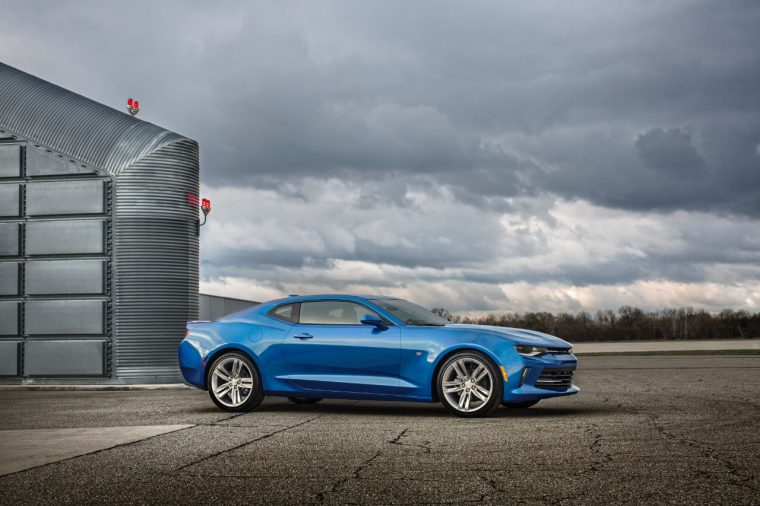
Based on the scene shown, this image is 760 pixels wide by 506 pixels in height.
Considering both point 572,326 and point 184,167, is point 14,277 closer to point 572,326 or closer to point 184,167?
point 184,167

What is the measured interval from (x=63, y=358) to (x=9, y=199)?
334 centimetres

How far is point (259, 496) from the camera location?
5652 mm

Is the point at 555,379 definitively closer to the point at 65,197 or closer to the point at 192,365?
the point at 192,365

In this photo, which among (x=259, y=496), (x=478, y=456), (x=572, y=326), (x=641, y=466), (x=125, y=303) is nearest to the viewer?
(x=259, y=496)

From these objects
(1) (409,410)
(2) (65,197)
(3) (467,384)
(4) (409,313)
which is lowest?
(1) (409,410)

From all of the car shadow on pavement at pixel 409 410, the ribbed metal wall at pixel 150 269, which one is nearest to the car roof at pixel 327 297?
the car shadow on pavement at pixel 409 410

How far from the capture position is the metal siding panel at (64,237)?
17766mm

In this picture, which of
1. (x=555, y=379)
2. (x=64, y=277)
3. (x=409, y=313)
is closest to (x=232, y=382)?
(x=409, y=313)

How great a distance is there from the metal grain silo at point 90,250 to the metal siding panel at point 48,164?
0.06 feet

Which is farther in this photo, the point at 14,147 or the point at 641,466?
the point at 14,147

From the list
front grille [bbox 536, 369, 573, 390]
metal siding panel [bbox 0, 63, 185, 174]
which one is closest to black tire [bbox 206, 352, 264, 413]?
front grille [bbox 536, 369, 573, 390]

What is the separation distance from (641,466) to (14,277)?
48.1 feet

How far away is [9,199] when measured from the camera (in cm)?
1816

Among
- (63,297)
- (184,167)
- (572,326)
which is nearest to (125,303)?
(63,297)
